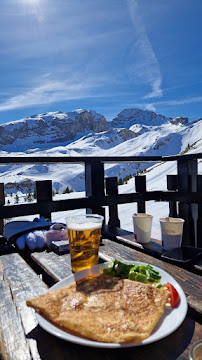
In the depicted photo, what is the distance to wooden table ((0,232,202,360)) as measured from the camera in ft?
2.22

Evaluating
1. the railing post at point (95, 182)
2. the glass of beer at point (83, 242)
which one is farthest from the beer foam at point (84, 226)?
the railing post at point (95, 182)

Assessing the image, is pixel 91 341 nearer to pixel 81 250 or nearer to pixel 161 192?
pixel 81 250

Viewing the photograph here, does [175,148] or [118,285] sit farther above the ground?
[175,148]

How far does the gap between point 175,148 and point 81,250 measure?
341 feet

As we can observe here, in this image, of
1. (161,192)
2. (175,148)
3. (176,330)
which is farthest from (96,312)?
(175,148)

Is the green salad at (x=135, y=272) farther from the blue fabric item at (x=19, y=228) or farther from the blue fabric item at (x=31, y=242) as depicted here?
A: the blue fabric item at (x=19, y=228)

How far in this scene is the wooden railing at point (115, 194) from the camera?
2420 millimetres

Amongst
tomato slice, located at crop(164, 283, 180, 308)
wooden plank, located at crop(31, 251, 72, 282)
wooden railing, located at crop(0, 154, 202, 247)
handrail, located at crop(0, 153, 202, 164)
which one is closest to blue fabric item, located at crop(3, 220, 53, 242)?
wooden plank, located at crop(31, 251, 72, 282)

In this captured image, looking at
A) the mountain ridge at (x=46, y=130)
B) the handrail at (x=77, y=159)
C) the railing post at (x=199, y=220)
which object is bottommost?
the railing post at (x=199, y=220)

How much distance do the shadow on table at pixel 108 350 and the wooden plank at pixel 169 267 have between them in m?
0.18

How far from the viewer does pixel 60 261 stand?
140 cm

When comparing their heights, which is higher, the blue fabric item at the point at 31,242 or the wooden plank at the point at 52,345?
the blue fabric item at the point at 31,242

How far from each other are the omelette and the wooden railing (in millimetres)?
1529

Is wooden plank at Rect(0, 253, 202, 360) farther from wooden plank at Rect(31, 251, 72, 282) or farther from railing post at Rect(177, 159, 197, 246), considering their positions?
railing post at Rect(177, 159, 197, 246)
